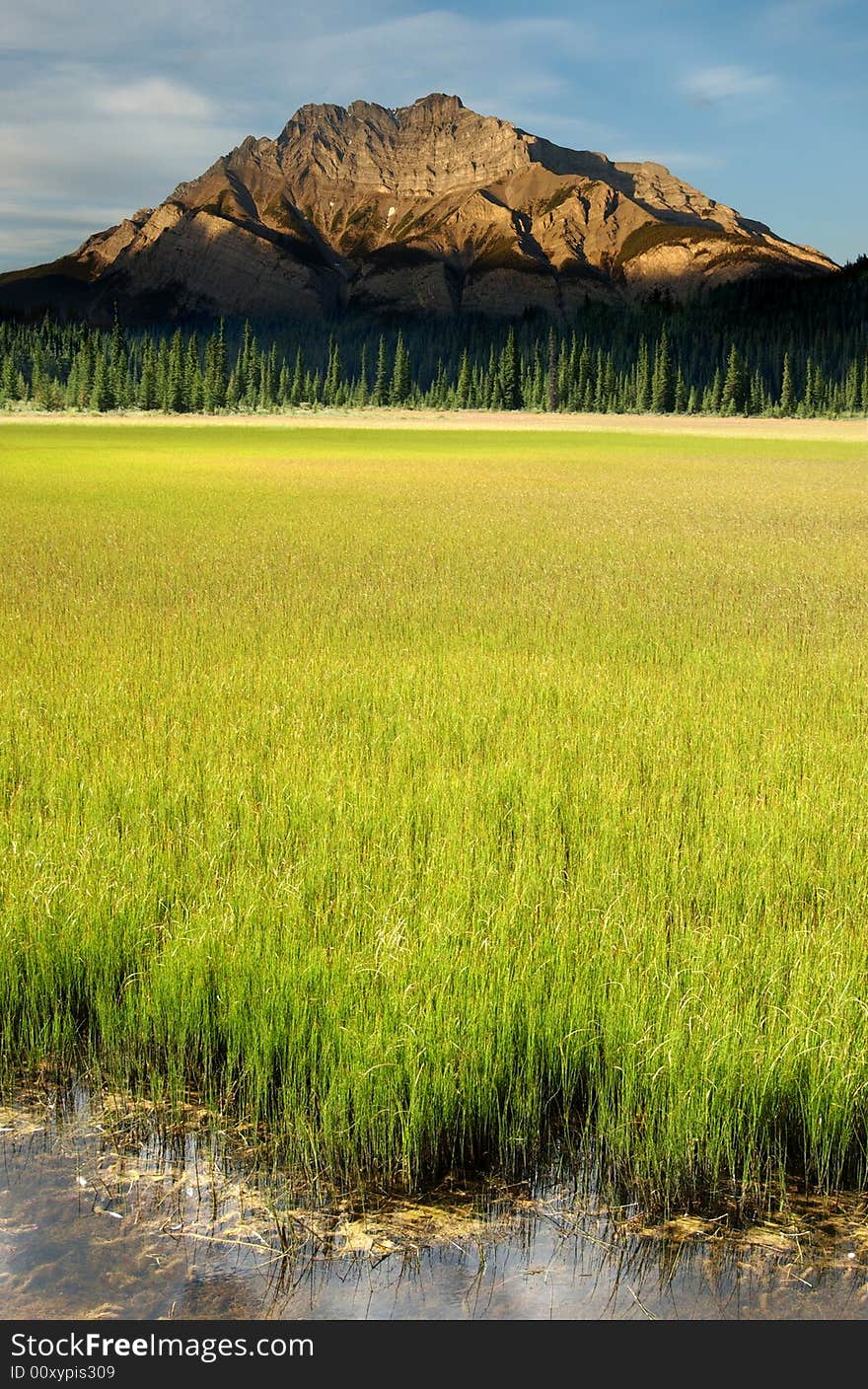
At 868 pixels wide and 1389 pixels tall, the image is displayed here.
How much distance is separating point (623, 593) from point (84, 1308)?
711 inches

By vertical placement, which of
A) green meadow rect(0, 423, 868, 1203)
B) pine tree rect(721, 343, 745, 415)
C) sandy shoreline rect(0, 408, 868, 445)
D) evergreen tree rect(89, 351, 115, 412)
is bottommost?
green meadow rect(0, 423, 868, 1203)

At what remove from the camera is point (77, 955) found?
695 centimetres

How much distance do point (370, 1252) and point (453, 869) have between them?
3264 mm

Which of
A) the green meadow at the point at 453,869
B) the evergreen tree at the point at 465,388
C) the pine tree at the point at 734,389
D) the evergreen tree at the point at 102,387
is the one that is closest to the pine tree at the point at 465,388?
the evergreen tree at the point at 465,388

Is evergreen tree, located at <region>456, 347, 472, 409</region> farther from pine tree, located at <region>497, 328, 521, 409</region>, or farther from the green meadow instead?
the green meadow

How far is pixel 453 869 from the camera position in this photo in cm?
791

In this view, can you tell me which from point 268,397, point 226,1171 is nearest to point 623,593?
point 226,1171

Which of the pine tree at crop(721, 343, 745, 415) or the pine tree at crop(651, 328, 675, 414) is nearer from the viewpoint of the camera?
the pine tree at crop(721, 343, 745, 415)

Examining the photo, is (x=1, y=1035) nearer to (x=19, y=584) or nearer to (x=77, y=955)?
(x=77, y=955)

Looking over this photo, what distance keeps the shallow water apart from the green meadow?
0.26 meters

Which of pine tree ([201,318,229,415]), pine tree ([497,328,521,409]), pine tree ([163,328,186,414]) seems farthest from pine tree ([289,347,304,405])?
pine tree ([497,328,521,409])

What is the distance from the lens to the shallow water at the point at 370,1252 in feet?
14.9

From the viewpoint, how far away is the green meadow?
560 cm

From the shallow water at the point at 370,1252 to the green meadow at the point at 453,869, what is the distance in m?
0.26
